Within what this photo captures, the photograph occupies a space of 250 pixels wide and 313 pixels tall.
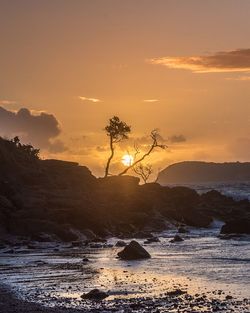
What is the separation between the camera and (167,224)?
2562 inches

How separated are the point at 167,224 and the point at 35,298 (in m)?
44.9

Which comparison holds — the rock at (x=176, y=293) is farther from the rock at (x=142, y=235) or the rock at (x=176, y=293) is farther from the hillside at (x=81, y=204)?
the rock at (x=142, y=235)

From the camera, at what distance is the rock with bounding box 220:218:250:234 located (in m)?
53.9

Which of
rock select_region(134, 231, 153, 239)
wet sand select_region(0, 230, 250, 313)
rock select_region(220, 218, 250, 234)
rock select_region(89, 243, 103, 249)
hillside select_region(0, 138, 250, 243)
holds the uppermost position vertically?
hillside select_region(0, 138, 250, 243)

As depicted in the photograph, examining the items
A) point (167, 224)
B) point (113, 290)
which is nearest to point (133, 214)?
point (167, 224)

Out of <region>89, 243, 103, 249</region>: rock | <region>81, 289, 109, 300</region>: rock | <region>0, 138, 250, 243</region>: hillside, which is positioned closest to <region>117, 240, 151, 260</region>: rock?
<region>89, 243, 103, 249</region>: rock

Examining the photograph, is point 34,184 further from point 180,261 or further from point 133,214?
point 180,261

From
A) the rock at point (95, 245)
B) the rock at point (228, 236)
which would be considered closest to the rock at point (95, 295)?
the rock at point (95, 245)

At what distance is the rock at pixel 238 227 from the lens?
2121 inches

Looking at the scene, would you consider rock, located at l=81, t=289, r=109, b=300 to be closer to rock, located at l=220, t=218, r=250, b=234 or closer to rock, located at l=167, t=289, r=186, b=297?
rock, located at l=167, t=289, r=186, b=297

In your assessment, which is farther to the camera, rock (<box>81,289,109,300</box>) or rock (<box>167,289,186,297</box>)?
rock (<box>167,289,186,297</box>)

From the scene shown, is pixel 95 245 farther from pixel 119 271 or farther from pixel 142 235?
pixel 119 271

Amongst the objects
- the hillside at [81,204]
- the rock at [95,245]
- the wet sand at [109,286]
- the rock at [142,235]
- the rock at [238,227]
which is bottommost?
the wet sand at [109,286]

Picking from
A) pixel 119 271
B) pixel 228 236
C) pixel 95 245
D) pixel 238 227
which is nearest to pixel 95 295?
pixel 119 271
